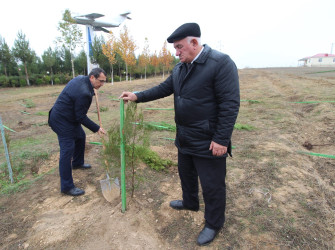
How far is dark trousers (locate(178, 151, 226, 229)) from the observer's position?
6.55ft

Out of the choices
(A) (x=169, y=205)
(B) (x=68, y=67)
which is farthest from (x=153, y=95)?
(B) (x=68, y=67)

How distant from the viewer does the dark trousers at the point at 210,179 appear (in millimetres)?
1996

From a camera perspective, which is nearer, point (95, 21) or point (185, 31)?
point (185, 31)

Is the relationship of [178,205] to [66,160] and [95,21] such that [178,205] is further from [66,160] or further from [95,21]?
[95,21]

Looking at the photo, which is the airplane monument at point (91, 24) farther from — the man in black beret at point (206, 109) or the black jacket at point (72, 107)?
the man in black beret at point (206, 109)

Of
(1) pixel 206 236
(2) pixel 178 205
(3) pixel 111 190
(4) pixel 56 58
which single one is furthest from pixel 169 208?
(4) pixel 56 58

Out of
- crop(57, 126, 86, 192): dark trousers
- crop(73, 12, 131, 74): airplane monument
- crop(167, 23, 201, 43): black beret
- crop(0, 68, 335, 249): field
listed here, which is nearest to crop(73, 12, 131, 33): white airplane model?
crop(73, 12, 131, 74): airplane monument

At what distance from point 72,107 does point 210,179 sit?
2.10 metres

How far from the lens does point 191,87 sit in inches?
74.3

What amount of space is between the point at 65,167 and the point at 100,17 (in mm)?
25616

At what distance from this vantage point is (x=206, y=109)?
188 cm

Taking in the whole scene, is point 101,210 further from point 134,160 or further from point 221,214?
point 221,214

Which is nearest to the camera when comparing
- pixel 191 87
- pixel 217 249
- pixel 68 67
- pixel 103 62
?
pixel 191 87

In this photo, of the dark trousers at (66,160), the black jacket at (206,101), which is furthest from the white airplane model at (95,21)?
the black jacket at (206,101)
